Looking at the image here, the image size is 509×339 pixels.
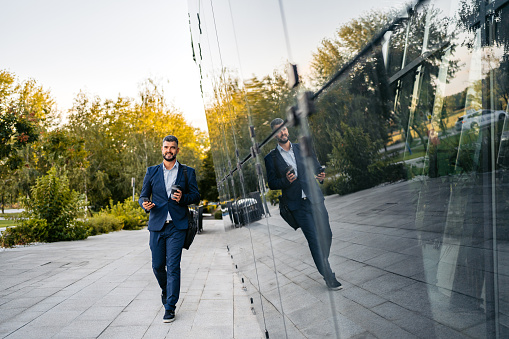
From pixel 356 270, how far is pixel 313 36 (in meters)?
0.65

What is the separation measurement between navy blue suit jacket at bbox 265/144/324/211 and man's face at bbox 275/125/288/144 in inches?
3.1

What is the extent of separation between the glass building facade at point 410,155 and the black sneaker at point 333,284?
0.9 inches

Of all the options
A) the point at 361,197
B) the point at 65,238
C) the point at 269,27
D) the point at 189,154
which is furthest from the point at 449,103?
the point at 189,154

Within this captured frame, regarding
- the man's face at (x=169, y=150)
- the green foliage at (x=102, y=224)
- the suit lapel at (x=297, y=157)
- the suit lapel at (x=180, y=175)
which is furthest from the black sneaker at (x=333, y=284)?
the green foliage at (x=102, y=224)

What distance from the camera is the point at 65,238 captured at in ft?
42.5

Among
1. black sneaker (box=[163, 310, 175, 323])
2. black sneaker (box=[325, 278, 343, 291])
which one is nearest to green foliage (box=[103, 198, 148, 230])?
black sneaker (box=[163, 310, 175, 323])

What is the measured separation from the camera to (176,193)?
4.52 meters

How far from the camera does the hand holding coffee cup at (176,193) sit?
14.7 feet

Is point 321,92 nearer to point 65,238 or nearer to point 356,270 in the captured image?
point 356,270

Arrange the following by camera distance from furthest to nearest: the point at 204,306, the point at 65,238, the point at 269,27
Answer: the point at 65,238, the point at 204,306, the point at 269,27

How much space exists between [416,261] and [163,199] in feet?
13.0

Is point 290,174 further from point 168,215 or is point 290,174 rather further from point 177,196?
point 168,215

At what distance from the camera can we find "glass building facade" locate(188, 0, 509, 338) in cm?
76

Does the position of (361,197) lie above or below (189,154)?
below
